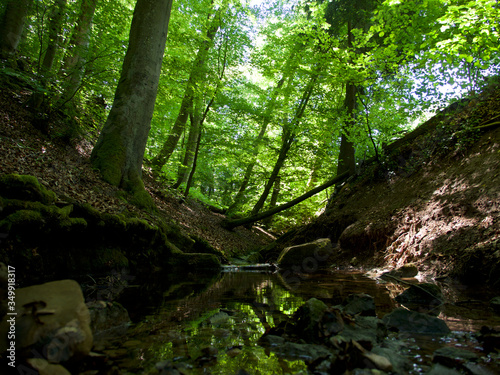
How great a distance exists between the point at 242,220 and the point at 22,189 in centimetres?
1001

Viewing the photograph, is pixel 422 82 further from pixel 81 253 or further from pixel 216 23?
pixel 81 253

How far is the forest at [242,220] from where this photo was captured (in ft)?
5.37

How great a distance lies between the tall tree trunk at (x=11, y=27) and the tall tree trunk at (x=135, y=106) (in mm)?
3332

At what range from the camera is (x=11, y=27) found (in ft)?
26.0

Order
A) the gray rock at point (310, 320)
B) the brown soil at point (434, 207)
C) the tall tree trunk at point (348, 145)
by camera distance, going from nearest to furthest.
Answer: the gray rock at point (310, 320)
the brown soil at point (434, 207)
the tall tree trunk at point (348, 145)

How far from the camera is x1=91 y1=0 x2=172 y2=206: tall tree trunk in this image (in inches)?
274

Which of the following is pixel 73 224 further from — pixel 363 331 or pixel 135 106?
pixel 135 106

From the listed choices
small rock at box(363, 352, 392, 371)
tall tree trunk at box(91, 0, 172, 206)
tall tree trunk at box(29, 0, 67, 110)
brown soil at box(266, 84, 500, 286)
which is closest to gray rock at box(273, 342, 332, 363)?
small rock at box(363, 352, 392, 371)

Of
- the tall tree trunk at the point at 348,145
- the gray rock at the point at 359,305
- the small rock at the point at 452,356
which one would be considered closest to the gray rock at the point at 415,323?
the gray rock at the point at 359,305

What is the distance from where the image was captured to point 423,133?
31.5 feet

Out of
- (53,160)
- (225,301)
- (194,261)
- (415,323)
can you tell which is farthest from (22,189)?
(415,323)

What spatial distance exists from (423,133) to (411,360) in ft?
32.0

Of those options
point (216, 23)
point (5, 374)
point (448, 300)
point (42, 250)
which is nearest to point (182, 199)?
point (216, 23)

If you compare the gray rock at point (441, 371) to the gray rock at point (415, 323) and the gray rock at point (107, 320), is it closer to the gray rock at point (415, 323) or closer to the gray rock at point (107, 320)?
the gray rock at point (415, 323)
